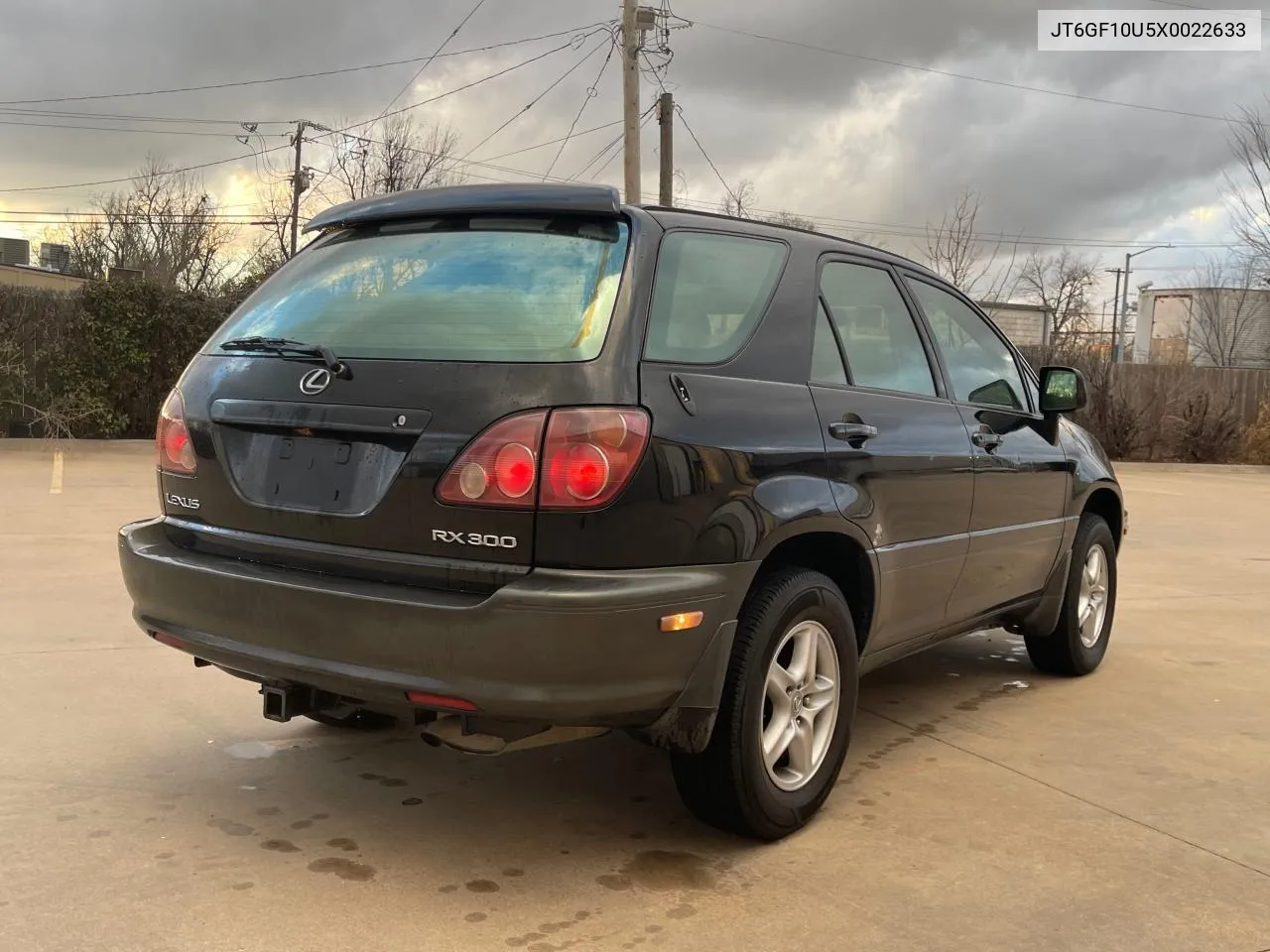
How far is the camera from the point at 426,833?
3.16 m

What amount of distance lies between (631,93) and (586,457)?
17831 millimetres

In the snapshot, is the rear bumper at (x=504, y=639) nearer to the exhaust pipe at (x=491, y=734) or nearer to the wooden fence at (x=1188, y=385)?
the exhaust pipe at (x=491, y=734)

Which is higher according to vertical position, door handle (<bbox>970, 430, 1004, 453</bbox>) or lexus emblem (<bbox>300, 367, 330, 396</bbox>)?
lexus emblem (<bbox>300, 367, 330, 396</bbox>)

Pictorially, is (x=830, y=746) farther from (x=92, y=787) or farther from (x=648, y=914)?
(x=92, y=787)

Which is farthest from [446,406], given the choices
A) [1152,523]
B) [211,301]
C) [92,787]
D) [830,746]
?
[211,301]

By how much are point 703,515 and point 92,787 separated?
2.21m

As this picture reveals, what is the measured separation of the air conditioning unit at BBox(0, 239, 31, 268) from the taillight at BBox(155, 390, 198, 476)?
165ft

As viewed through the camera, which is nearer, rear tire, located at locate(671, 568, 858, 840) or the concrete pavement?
the concrete pavement

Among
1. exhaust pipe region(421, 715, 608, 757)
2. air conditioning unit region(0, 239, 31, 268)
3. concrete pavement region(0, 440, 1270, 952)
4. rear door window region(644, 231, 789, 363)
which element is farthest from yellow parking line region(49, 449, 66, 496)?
air conditioning unit region(0, 239, 31, 268)

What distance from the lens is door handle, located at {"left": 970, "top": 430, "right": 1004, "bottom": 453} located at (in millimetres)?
4074

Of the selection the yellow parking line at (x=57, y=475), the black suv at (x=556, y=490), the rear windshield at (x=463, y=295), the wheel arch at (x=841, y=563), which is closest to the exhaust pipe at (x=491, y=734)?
the black suv at (x=556, y=490)

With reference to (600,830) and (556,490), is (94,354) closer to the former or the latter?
(600,830)

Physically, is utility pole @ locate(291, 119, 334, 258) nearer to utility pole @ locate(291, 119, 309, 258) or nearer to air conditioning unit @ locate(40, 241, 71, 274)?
utility pole @ locate(291, 119, 309, 258)

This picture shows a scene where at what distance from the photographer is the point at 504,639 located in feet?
8.09
